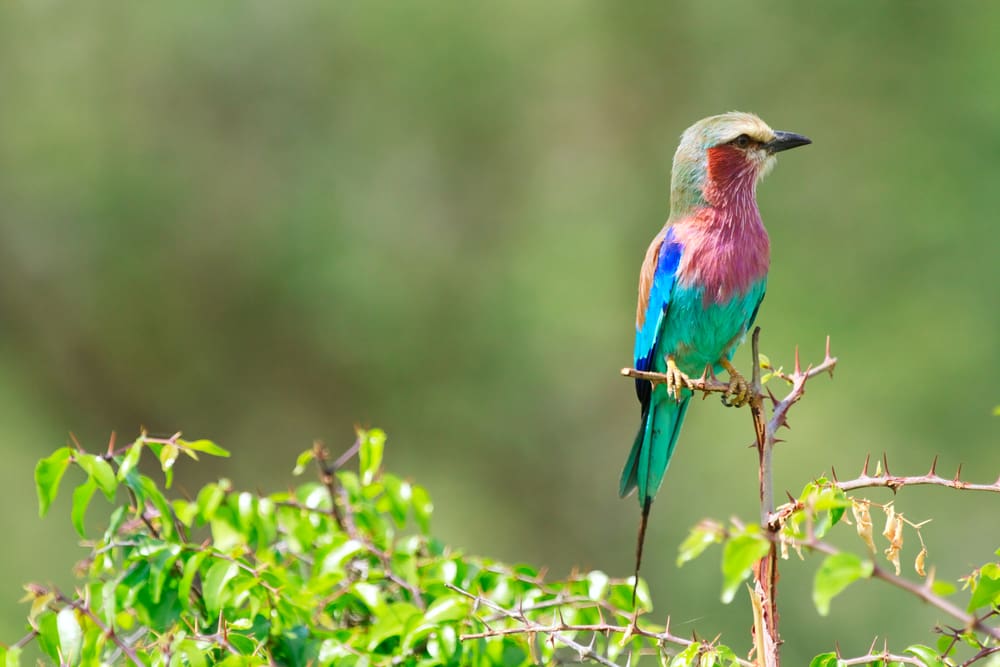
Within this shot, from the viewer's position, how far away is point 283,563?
9.07 feet

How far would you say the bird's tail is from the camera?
10.2ft

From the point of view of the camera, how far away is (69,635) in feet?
6.61

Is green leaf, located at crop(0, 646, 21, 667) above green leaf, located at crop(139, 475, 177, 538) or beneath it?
beneath

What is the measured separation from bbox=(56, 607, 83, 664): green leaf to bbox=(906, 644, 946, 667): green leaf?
4.51ft

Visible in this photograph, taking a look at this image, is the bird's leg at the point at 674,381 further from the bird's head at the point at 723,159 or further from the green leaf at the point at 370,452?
the green leaf at the point at 370,452

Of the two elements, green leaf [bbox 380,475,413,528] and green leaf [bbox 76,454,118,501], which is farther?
green leaf [bbox 380,475,413,528]

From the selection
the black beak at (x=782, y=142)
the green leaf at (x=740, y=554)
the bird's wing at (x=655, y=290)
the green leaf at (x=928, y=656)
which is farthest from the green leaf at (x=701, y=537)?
the black beak at (x=782, y=142)

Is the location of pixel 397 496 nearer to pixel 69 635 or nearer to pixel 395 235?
pixel 69 635

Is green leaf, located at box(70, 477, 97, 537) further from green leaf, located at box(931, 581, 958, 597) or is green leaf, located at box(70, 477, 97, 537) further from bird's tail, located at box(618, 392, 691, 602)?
Answer: green leaf, located at box(931, 581, 958, 597)

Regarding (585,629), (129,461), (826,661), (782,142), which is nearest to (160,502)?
(129,461)

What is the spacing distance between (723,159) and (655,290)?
1.60ft

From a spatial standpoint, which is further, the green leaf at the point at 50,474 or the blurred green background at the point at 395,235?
the blurred green background at the point at 395,235

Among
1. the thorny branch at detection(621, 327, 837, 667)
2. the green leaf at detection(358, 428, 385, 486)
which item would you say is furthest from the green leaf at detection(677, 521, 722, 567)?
the green leaf at detection(358, 428, 385, 486)

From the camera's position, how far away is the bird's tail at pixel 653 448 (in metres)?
3.12
